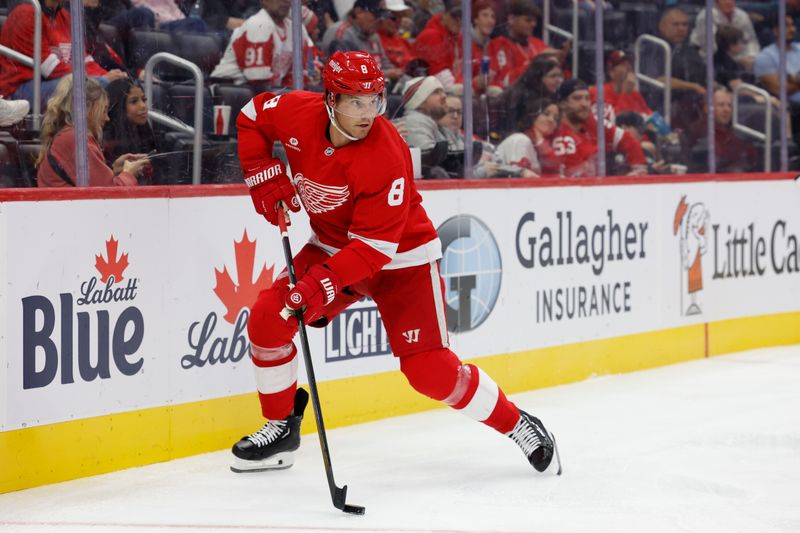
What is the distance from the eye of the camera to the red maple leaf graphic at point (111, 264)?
4.33 meters

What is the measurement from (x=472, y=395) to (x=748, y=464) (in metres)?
1.05

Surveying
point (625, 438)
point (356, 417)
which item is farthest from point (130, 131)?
point (625, 438)

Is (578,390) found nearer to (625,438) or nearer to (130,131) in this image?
(625,438)

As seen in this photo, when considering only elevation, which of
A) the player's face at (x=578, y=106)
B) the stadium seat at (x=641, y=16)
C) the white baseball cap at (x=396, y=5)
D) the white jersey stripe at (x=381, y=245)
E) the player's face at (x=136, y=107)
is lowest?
the white jersey stripe at (x=381, y=245)

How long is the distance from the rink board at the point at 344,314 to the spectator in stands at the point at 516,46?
1.79 feet

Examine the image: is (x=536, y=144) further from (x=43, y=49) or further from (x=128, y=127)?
(x=43, y=49)

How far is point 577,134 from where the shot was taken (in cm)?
664

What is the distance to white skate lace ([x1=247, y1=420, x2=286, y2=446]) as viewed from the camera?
4.39m

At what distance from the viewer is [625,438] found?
501 cm

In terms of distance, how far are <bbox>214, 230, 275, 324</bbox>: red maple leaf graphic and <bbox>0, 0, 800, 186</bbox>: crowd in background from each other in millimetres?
396

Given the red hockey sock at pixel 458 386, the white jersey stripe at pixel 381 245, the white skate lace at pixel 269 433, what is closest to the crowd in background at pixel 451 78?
the white skate lace at pixel 269 433

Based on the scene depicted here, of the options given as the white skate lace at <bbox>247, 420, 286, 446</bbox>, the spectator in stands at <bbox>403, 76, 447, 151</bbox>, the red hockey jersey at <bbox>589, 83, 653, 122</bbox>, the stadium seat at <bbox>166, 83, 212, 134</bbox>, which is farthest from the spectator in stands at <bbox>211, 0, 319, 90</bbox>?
the red hockey jersey at <bbox>589, 83, 653, 122</bbox>

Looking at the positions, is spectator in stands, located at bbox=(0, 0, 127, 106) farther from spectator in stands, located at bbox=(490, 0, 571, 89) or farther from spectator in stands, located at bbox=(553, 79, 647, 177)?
spectator in stands, located at bbox=(553, 79, 647, 177)

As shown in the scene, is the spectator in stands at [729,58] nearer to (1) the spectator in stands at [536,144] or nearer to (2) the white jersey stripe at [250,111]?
(1) the spectator in stands at [536,144]
